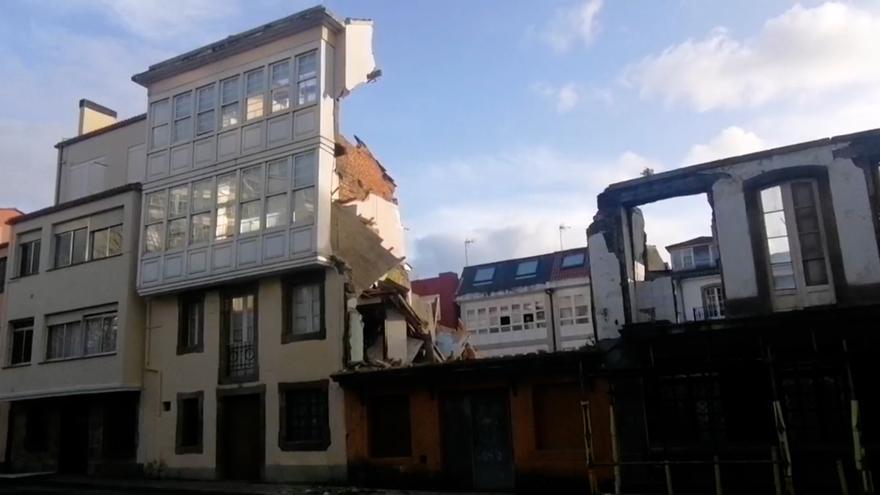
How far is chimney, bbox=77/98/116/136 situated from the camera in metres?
28.1

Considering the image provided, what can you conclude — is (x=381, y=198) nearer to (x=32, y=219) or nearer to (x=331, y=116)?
(x=331, y=116)

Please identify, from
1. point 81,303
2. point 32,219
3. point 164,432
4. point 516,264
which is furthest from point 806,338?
point 516,264

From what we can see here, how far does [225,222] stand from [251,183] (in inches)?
57.4

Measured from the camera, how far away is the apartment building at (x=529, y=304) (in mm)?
41062

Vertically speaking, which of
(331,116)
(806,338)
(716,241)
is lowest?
(806,338)

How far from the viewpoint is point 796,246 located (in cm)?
1518

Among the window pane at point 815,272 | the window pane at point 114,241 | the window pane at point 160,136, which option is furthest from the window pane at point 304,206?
the window pane at point 815,272

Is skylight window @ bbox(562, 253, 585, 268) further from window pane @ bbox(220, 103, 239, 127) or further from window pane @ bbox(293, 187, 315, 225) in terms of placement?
window pane @ bbox(220, 103, 239, 127)

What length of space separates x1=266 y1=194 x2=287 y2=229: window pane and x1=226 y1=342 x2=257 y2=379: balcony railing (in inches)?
146

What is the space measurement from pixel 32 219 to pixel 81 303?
4656 mm

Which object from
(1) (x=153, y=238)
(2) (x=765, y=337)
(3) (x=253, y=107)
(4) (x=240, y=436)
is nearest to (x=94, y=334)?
(1) (x=153, y=238)

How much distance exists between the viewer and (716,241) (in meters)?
16.1

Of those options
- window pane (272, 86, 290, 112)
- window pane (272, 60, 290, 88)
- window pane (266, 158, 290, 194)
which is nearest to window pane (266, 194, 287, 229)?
window pane (266, 158, 290, 194)

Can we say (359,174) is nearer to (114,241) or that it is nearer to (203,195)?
(203,195)
